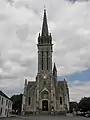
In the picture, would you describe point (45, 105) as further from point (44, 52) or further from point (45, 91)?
point (44, 52)

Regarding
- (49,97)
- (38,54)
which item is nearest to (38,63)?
(38,54)

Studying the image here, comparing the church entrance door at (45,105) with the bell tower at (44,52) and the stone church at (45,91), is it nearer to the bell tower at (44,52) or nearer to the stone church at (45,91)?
the stone church at (45,91)

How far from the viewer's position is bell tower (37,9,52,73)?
7538cm

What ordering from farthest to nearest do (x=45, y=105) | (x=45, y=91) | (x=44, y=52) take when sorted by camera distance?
(x=44, y=52) < (x=45, y=91) < (x=45, y=105)

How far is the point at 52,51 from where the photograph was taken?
7962 cm

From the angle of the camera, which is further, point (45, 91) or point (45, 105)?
point (45, 91)

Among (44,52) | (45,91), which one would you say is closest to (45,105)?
(45,91)

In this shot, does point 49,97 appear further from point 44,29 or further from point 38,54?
point 44,29

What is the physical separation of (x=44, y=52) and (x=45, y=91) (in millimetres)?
15199

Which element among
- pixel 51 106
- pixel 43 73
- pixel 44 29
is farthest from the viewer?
pixel 44 29

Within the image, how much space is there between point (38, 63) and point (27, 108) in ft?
56.8

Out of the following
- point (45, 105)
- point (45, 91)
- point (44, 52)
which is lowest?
point (45, 105)

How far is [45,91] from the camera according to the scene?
73562 millimetres

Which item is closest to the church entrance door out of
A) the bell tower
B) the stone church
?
the stone church
